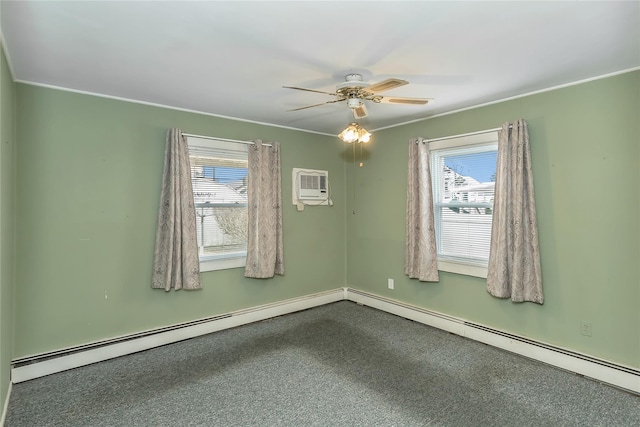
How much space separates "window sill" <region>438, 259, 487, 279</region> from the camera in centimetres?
333

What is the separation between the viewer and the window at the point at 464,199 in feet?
10.9

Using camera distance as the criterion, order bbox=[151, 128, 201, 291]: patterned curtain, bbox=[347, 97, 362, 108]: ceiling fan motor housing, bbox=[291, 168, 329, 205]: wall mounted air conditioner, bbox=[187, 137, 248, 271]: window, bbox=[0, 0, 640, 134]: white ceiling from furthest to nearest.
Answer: bbox=[291, 168, 329, 205]: wall mounted air conditioner → bbox=[187, 137, 248, 271]: window → bbox=[151, 128, 201, 291]: patterned curtain → bbox=[347, 97, 362, 108]: ceiling fan motor housing → bbox=[0, 0, 640, 134]: white ceiling

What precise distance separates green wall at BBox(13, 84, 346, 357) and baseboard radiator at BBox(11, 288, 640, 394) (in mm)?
86

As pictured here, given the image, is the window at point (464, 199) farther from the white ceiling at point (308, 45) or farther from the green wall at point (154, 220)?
the white ceiling at point (308, 45)

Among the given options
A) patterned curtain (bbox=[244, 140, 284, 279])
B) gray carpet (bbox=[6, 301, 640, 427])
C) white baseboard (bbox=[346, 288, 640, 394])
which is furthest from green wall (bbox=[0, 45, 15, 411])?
white baseboard (bbox=[346, 288, 640, 394])

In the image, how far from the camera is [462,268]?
3.49 meters

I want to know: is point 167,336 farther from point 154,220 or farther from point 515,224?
point 515,224

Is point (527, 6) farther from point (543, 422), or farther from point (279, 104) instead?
point (543, 422)

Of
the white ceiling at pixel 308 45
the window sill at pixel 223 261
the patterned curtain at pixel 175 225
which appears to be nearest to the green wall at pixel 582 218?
the white ceiling at pixel 308 45

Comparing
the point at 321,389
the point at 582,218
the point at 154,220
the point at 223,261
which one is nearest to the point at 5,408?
the point at 154,220

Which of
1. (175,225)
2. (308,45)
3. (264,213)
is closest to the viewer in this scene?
(308,45)

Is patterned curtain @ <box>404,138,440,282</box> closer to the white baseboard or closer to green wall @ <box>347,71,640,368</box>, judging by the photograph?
green wall @ <box>347,71,640,368</box>

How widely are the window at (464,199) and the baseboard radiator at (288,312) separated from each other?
25.2 inches

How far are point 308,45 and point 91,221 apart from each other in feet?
8.20
